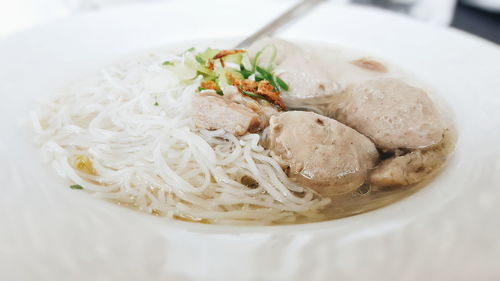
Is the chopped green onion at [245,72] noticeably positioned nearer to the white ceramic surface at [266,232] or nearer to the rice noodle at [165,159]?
the rice noodle at [165,159]

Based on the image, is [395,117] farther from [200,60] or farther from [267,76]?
[200,60]

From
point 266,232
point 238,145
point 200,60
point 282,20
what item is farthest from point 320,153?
point 282,20

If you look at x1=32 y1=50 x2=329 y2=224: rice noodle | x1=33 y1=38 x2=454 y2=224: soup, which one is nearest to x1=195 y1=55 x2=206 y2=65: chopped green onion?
x1=33 y1=38 x2=454 y2=224: soup

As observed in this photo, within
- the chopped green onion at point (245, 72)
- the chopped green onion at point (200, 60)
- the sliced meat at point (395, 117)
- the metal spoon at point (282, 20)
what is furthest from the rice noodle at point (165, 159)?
the metal spoon at point (282, 20)

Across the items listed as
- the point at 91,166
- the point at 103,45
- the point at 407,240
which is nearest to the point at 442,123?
the point at 407,240

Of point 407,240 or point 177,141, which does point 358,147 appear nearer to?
point 407,240
